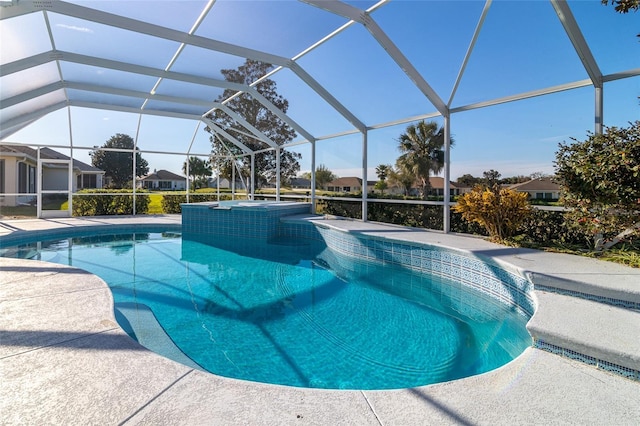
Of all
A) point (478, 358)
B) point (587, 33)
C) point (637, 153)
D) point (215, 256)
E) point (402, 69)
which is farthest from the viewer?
point (215, 256)

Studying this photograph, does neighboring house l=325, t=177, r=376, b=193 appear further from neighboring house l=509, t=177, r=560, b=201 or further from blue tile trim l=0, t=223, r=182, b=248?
blue tile trim l=0, t=223, r=182, b=248

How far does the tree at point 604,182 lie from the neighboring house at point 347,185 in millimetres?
5549

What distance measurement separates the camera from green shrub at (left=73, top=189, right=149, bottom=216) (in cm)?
1405

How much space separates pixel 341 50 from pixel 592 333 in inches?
286

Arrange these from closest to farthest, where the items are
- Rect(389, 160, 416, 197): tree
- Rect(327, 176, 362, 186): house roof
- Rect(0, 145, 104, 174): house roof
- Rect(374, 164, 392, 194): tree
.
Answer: Rect(389, 160, 416, 197): tree
Rect(374, 164, 392, 194): tree
Rect(327, 176, 362, 186): house roof
Rect(0, 145, 104, 174): house roof

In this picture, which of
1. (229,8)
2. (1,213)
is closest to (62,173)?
(1,213)

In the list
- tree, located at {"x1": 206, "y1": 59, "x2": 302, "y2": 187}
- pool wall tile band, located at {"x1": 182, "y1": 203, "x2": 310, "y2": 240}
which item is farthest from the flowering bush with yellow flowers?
tree, located at {"x1": 206, "y1": 59, "x2": 302, "y2": 187}

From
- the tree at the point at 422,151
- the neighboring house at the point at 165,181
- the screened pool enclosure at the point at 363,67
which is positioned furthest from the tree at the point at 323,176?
the neighboring house at the point at 165,181

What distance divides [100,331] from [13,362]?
0.59 m

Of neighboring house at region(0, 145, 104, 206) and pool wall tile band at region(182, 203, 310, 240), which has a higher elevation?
neighboring house at region(0, 145, 104, 206)

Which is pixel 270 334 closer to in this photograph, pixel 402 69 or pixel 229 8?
pixel 229 8

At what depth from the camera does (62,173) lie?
13305 mm

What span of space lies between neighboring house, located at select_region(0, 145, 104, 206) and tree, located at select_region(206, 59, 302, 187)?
597 cm

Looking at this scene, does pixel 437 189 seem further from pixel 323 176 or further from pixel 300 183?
pixel 300 183
